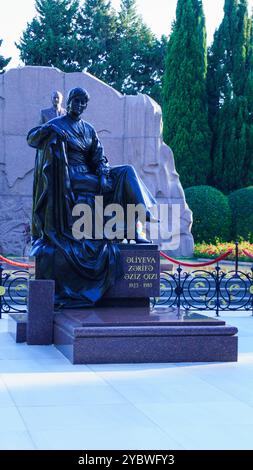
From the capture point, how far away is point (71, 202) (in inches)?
382

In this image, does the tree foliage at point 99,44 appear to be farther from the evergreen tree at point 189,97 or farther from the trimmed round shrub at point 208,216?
the trimmed round shrub at point 208,216

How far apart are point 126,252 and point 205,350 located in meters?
1.92

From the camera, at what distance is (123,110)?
20.6 metres

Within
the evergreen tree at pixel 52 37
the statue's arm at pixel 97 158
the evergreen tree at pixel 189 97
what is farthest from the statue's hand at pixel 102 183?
the evergreen tree at pixel 52 37

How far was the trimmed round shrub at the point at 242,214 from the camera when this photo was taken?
25.1m

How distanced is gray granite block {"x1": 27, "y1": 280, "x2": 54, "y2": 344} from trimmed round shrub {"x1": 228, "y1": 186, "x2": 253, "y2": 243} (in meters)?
16.1

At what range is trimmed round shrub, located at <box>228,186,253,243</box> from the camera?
25.1 m

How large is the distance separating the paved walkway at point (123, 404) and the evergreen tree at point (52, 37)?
28.4 meters

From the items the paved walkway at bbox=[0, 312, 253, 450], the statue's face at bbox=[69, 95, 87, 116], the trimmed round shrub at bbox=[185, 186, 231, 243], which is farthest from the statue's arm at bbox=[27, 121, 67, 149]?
the trimmed round shrub at bbox=[185, 186, 231, 243]

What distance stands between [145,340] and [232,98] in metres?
24.0

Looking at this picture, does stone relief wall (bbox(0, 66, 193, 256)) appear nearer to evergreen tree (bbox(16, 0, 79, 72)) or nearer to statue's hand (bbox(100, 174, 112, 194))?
statue's hand (bbox(100, 174, 112, 194))

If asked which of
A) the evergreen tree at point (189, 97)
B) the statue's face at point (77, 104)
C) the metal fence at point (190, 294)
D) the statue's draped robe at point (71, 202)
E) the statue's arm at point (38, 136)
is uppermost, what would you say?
the evergreen tree at point (189, 97)

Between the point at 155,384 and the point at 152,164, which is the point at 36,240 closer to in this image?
the point at 155,384
